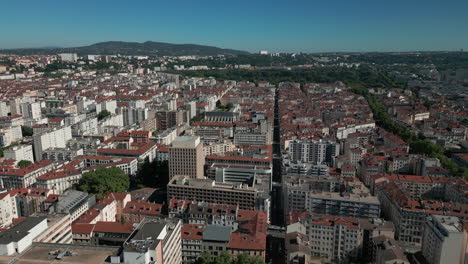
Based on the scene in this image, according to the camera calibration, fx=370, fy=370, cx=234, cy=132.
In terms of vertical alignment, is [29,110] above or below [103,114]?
above

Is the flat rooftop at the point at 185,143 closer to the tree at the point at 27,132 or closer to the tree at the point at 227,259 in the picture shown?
the tree at the point at 227,259

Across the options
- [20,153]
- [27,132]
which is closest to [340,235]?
[20,153]

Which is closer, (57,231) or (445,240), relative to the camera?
(57,231)

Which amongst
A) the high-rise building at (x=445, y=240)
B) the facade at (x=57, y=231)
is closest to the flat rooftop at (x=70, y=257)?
the facade at (x=57, y=231)

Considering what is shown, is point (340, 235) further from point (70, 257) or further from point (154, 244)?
point (70, 257)

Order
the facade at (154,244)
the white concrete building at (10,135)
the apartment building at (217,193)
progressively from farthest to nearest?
the white concrete building at (10,135) → the apartment building at (217,193) → the facade at (154,244)

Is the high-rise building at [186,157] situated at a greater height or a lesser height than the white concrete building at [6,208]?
greater

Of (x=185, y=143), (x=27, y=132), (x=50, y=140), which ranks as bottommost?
(x=27, y=132)
